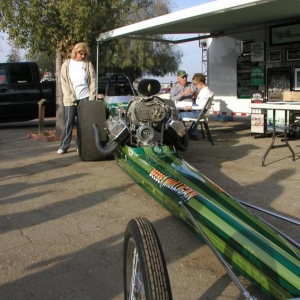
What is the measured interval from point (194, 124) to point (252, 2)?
3.28 meters

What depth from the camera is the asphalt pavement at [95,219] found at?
10.4 ft

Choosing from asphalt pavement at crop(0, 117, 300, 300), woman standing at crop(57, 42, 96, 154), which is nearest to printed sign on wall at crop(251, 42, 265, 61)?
asphalt pavement at crop(0, 117, 300, 300)

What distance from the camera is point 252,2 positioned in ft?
21.2

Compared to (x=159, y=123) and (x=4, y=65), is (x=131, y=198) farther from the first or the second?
(x=4, y=65)

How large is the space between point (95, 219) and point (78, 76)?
147 inches

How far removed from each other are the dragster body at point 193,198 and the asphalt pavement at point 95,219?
1.05 ft

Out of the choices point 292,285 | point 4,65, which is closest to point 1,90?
point 4,65

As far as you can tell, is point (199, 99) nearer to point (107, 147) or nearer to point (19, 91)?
point (107, 147)

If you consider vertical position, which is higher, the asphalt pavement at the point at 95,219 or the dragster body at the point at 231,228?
the dragster body at the point at 231,228

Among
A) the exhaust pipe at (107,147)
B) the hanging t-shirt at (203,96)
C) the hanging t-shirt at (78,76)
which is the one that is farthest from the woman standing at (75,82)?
the hanging t-shirt at (203,96)

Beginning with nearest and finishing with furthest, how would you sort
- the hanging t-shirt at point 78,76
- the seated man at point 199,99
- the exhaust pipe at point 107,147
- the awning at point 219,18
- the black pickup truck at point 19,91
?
1. the exhaust pipe at point 107,147
2. the awning at point 219,18
3. the hanging t-shirt at point 78,76
4. the seated man at point 199,99
5. the black pickup truck at point 19,91

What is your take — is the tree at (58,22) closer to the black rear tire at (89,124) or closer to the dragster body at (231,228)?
the black rear tire at (89,124)

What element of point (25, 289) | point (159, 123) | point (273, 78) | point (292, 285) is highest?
point (273, 78)

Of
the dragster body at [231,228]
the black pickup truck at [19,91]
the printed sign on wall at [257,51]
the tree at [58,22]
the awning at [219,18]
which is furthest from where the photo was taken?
the black pickup truck at [19,91]
